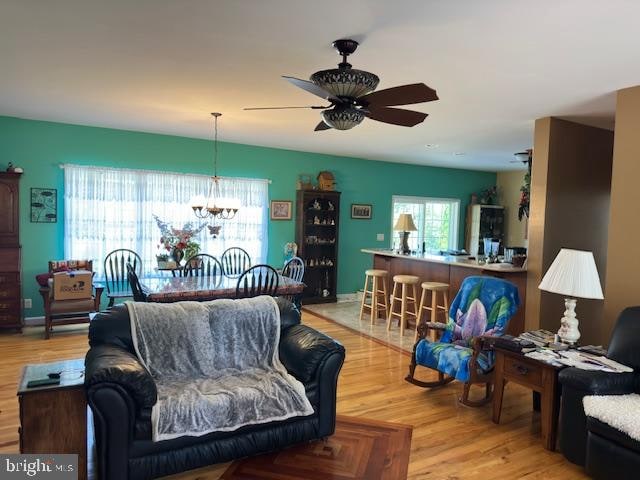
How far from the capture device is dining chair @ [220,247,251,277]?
5.95 meters

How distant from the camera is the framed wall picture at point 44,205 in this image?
207 inches

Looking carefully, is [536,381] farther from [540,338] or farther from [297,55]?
[297,55]

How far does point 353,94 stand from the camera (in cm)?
247

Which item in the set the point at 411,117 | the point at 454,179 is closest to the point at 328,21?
the point at 411,117

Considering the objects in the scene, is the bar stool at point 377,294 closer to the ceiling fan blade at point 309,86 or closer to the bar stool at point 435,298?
the bar stool at point 435,298

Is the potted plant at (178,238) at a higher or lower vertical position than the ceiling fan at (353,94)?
lower

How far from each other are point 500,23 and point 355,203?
5.38m

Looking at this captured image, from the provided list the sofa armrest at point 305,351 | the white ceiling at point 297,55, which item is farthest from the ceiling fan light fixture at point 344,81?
the sofa armrest at point 305,351

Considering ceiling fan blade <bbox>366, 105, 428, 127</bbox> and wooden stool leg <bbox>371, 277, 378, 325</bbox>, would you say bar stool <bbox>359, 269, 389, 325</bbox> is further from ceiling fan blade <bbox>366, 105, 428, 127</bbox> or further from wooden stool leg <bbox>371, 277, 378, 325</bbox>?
ceiling fan blade <bbox>366, 105, 428, 127</bbox>

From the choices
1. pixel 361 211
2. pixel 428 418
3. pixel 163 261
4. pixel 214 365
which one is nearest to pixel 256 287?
pixel 214 365

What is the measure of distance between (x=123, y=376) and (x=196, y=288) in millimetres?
1883

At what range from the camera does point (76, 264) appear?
522 centimetres

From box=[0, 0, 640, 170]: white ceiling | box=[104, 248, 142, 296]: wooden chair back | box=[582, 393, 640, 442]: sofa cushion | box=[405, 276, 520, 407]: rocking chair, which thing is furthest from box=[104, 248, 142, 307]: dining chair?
box=[582, 393, 640, 442]: sofa cushion

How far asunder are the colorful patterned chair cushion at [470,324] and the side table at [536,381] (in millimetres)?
218
